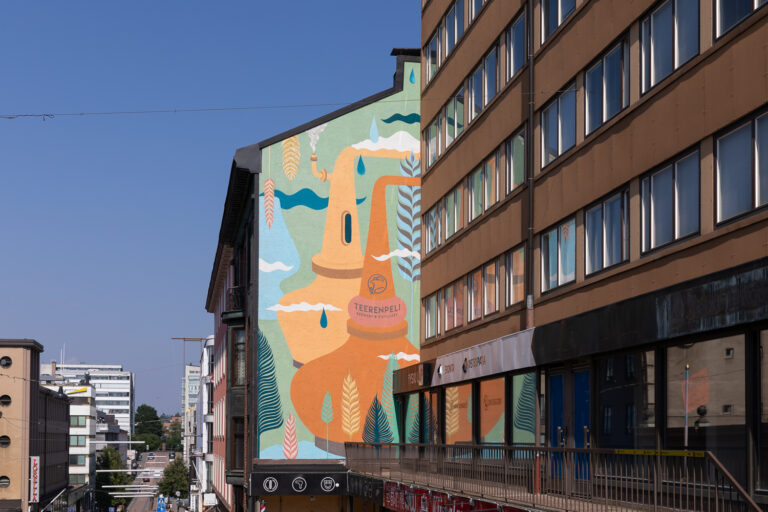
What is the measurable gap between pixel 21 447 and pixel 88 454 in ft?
165

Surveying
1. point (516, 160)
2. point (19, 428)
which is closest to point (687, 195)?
point (516, 160)

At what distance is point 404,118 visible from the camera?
40.9 meters

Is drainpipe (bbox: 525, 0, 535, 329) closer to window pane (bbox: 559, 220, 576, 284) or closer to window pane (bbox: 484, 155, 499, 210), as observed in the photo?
window pane (bbox: 559, 220, 576, 284)

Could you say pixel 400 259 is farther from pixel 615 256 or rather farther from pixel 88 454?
pixel 88 454

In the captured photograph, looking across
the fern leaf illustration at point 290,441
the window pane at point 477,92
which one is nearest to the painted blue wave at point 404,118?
the window pane at point 477,92

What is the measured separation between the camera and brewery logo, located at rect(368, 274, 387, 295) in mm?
40344

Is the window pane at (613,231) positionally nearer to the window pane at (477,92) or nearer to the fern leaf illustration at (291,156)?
the window pane at (477,92)

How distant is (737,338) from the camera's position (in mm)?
16891

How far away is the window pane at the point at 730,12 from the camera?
16.9 meters

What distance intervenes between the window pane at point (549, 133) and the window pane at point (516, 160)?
1.46 meters

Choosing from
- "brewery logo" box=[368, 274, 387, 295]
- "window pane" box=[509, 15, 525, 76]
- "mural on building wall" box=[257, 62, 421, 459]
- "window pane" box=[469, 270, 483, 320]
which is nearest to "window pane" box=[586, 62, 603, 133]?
"window pane" box=[509, 15, 525, 76]

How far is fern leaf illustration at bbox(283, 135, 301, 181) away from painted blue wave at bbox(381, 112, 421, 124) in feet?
11.4

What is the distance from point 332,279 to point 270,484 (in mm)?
7774

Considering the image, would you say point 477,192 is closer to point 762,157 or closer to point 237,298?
point 762,157
